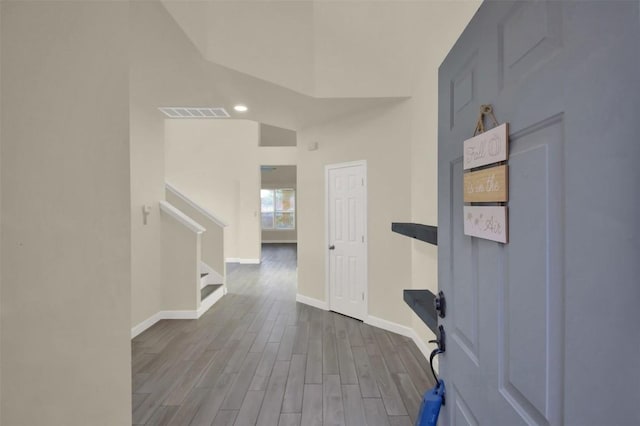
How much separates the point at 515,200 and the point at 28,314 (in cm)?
159

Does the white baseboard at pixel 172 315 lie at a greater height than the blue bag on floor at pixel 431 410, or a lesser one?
lesser

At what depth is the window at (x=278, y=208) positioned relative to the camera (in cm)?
1211

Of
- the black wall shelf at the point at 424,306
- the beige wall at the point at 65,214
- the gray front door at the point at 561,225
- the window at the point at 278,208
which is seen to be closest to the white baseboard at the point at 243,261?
the window at the point at 278,208

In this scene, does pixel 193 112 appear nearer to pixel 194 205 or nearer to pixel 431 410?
pixel 194 205

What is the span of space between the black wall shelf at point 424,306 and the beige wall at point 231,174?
20.2 feet

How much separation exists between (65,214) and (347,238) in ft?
10.3

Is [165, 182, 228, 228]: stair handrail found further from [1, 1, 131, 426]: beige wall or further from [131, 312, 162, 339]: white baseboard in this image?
[1, 1, 131, 426]: beige wall

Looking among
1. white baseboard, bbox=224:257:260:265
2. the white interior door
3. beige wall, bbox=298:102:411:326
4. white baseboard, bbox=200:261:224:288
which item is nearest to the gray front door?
beige wall, bbox=298:102:411:326

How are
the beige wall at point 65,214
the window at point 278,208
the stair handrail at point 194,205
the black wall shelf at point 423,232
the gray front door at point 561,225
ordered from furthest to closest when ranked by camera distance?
the window at point 278,208 → the stair handrail at point 194,205 → the black wall shelf at point 423,232 → the beige wall at point 65,214 → the gray front door at point 561,225

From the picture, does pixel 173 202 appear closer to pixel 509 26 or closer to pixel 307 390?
pixel 307 390

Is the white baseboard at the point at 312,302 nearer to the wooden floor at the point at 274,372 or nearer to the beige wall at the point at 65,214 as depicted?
the wooden floor at the point at 274,372

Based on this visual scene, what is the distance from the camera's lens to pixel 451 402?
3.36 feet

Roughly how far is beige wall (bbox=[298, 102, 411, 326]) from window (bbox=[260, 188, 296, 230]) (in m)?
7.92

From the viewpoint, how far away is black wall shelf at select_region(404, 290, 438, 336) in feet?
4.55
